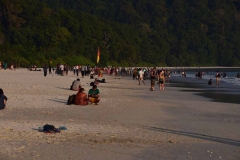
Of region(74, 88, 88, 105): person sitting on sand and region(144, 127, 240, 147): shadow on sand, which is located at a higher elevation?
region(74, 88, 88, 105): person sitting on sand

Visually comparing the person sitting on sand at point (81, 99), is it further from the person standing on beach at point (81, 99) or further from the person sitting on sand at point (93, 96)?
the person sitting on sand at point (93, 96)

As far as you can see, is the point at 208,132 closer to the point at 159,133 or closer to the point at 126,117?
the point at 159,133

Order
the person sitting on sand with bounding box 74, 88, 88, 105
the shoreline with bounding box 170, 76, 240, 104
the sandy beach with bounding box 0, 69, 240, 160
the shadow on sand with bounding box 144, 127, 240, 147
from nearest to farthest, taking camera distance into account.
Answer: the sandy beach with bounding box 0, 69, 240, 160
the shadow on sand with bounding box 144, 127, 240, 147
the person sitting on sand with bounding box 74, 88, 88, 105
the shoreline with bounding box 170, 76, 240, 104

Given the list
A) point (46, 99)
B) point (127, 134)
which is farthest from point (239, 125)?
point (46, 99)

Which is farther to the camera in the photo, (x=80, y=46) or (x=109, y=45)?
(x=109, y=45)

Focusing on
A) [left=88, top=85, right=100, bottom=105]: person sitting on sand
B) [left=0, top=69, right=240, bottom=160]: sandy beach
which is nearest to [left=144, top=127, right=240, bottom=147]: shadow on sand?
[left=0, top=69, right=240, bottom=160]: sandy beach

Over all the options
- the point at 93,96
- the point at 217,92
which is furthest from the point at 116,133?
the point at 217,92

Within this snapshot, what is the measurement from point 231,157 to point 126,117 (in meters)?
5.99

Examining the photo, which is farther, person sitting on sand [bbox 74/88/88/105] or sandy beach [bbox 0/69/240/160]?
person sitting on sand [bbox 74/88/88/105]

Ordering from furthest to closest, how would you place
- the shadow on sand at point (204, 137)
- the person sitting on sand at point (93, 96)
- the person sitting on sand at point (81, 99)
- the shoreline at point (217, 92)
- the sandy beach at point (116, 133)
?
the shoreline at point (217, 92), the person sitting on sand at point (93, 96), the person sitting on sand at point (81, 99), the shadow on sand at point (204, 137), the sandy beach at point (116, 133)

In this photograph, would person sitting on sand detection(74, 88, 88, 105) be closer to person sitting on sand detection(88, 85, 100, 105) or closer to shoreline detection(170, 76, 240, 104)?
person sitting on sand detection(88, 85, 100, 105)

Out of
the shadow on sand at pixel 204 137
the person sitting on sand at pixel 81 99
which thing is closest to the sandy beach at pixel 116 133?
the shadow on sand at pixel 204 137

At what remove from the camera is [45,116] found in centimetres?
1420

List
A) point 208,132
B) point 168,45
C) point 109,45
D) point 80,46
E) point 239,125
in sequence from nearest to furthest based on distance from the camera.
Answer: point 208,132 → point 239,125 → point 80,46 → point 109,45 → point 168,45
